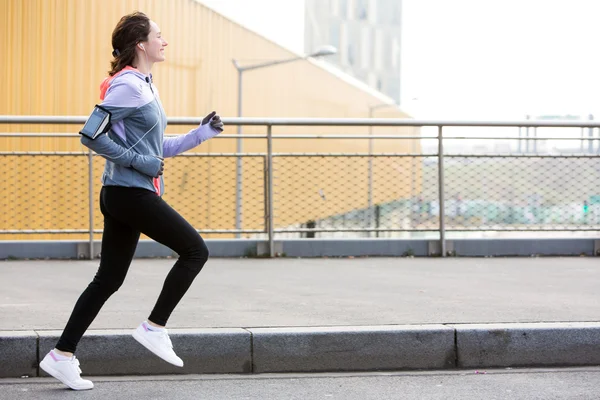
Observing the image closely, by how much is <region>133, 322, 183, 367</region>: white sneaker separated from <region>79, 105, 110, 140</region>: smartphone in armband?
2.90 feet

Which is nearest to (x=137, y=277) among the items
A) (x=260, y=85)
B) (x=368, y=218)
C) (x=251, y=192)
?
(x=251, y=192)

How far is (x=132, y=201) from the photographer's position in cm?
442

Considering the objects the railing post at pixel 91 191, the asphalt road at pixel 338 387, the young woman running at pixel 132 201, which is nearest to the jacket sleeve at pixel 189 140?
the young woman running at pixel 132 201

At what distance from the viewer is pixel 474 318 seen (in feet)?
18.3

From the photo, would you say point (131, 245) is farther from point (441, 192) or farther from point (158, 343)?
point (441, 192)

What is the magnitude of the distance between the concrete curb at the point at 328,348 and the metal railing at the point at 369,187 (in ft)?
13.6

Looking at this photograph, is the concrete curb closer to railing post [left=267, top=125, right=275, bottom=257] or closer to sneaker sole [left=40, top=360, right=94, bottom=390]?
sneaker sole [left=40, top=360, right=94, bottom=390]

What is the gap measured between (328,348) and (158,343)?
0.92 meters

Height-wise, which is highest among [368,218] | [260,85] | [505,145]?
[260,85]

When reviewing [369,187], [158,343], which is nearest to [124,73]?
[158,343]

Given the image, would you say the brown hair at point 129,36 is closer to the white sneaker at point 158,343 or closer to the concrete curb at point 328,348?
the white sneaker at point 158,343

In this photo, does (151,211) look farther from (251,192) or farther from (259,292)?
(251,192)

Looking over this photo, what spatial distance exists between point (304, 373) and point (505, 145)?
204 inches

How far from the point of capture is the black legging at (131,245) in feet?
14.5
